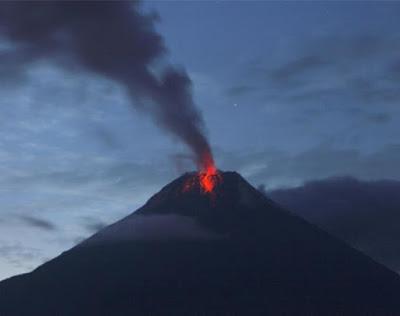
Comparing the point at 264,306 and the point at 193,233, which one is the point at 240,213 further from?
the point at 264,306

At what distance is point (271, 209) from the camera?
177 metres

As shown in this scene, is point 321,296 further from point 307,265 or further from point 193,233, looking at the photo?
point 193,233

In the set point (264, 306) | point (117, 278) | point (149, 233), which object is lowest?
point (264, 306)

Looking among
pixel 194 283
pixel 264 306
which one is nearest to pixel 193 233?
pixel 194 283

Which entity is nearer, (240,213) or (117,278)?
(117,278)

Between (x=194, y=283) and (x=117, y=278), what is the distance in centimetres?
1404

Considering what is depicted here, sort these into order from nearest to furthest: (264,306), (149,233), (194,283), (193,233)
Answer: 1. (264,306)
2. (194,283)
3. (193,233)
4. (149,233)

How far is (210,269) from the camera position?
155 metres

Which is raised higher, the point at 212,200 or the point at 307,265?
the point at 212,200

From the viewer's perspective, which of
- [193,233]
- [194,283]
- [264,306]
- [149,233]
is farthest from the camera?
[149,233]

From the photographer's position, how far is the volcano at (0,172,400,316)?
144500mm

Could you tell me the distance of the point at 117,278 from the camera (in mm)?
156250

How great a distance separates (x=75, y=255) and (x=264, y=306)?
1658 inches

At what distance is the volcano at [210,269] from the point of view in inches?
5689
